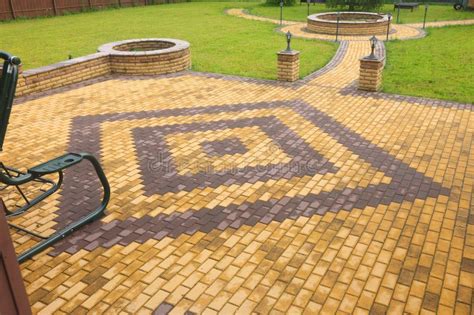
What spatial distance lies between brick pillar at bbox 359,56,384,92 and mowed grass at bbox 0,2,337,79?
1.95 m

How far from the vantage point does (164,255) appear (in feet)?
12.6

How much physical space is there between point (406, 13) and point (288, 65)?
16622 millimetres

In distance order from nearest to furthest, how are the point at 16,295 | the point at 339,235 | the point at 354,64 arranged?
the point at 16,295 → the point at 339,235 → the point at 354,64

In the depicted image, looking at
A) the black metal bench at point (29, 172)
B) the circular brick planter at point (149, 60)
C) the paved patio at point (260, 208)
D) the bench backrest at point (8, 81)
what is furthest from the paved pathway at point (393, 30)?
the bench backrest at point (8, 81)

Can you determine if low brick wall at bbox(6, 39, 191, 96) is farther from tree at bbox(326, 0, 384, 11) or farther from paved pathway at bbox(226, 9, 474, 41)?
tree at bbox(326, 0, 384, 11)

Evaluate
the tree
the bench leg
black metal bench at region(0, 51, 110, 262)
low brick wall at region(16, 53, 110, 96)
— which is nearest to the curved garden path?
the tree

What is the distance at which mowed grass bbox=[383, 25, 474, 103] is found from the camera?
8.93 metres

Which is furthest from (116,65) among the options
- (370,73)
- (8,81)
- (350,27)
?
(350,27)

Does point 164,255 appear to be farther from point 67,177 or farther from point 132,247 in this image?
point 67,177

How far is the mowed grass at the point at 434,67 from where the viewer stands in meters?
8.93

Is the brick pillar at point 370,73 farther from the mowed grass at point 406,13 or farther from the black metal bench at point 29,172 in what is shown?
the mowed grass at point 406,13

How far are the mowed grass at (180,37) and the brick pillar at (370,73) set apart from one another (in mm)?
1948

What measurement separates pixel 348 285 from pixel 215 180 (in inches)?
87.5

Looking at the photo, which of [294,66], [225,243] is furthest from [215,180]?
[294,66]
